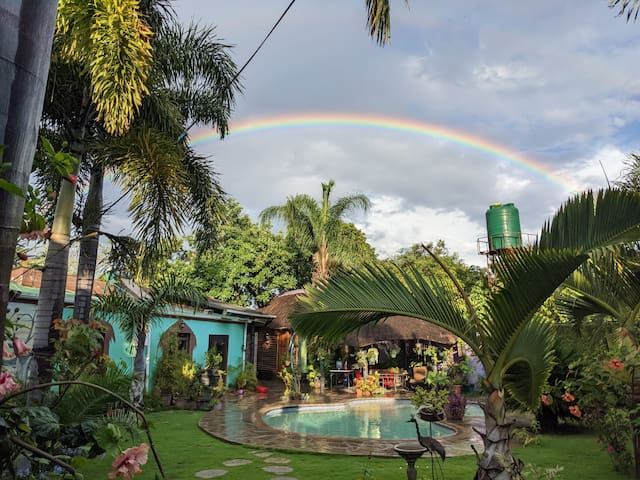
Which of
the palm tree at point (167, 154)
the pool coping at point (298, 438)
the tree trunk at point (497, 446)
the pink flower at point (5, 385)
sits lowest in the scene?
the pool coping at point (298, 438)

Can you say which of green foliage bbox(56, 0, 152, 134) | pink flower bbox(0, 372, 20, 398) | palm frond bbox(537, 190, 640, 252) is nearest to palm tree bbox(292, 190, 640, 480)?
palm frond bbox(537, 190, 640, 252)

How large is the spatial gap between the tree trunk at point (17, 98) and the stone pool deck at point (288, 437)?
578 centimetres

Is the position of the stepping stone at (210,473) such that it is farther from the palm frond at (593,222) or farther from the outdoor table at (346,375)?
the outdoor table at (346,375)

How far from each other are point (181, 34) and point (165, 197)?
434cm

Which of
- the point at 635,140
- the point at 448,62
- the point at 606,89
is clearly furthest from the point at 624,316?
the point at 606,89

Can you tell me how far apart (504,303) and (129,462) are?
3.34 meters

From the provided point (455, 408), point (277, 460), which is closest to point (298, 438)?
point (277, 460)

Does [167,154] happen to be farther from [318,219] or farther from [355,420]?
[318,219]

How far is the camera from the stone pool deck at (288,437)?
853 centimetres

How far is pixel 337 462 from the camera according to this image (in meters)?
7.72

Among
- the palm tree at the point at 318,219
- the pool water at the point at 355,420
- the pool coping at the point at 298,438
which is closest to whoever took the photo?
the pool coping at the point at 298,438

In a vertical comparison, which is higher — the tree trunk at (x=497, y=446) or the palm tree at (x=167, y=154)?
the palm tree at (x=167, y=154)

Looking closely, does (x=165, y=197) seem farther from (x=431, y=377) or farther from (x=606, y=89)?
(x=606, y=89)

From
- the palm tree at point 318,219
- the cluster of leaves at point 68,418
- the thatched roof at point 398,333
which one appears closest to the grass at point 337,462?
the cluster of leaves at point 68,418
